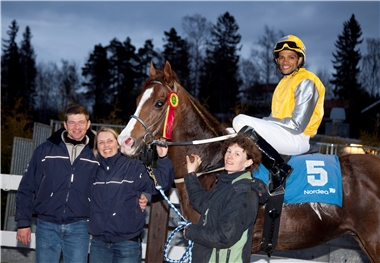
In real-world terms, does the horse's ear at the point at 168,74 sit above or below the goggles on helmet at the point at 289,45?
below

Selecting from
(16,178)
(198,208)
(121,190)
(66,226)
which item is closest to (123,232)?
(121,190)

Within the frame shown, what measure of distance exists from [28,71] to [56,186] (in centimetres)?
4474

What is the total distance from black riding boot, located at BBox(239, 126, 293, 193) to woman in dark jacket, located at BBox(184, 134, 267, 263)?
713 millimetres

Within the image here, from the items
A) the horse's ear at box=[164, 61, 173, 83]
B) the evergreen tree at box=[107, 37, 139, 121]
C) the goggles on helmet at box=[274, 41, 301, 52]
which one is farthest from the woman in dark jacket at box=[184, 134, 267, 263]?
the evergreen tree at box=[107, 37, 139, 121]

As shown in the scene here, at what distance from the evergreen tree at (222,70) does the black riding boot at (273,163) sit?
82.1ft

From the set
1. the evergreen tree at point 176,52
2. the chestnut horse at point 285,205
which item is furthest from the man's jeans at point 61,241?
the evergreen tree at point 176,52

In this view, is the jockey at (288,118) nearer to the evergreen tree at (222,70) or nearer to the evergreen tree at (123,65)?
the evergreen tree at (222,70)

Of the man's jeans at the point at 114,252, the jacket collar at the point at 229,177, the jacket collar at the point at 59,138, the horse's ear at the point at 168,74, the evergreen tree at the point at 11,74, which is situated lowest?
the man's jeans at the point at 114,252

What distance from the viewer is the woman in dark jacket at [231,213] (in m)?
2.97

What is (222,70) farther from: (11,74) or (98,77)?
(11,74)

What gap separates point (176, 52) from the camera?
36.8 m

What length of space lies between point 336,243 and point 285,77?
314 cm

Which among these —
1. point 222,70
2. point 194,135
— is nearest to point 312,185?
point 194,135

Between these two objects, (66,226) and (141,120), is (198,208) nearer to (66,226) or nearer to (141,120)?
(141,120)
